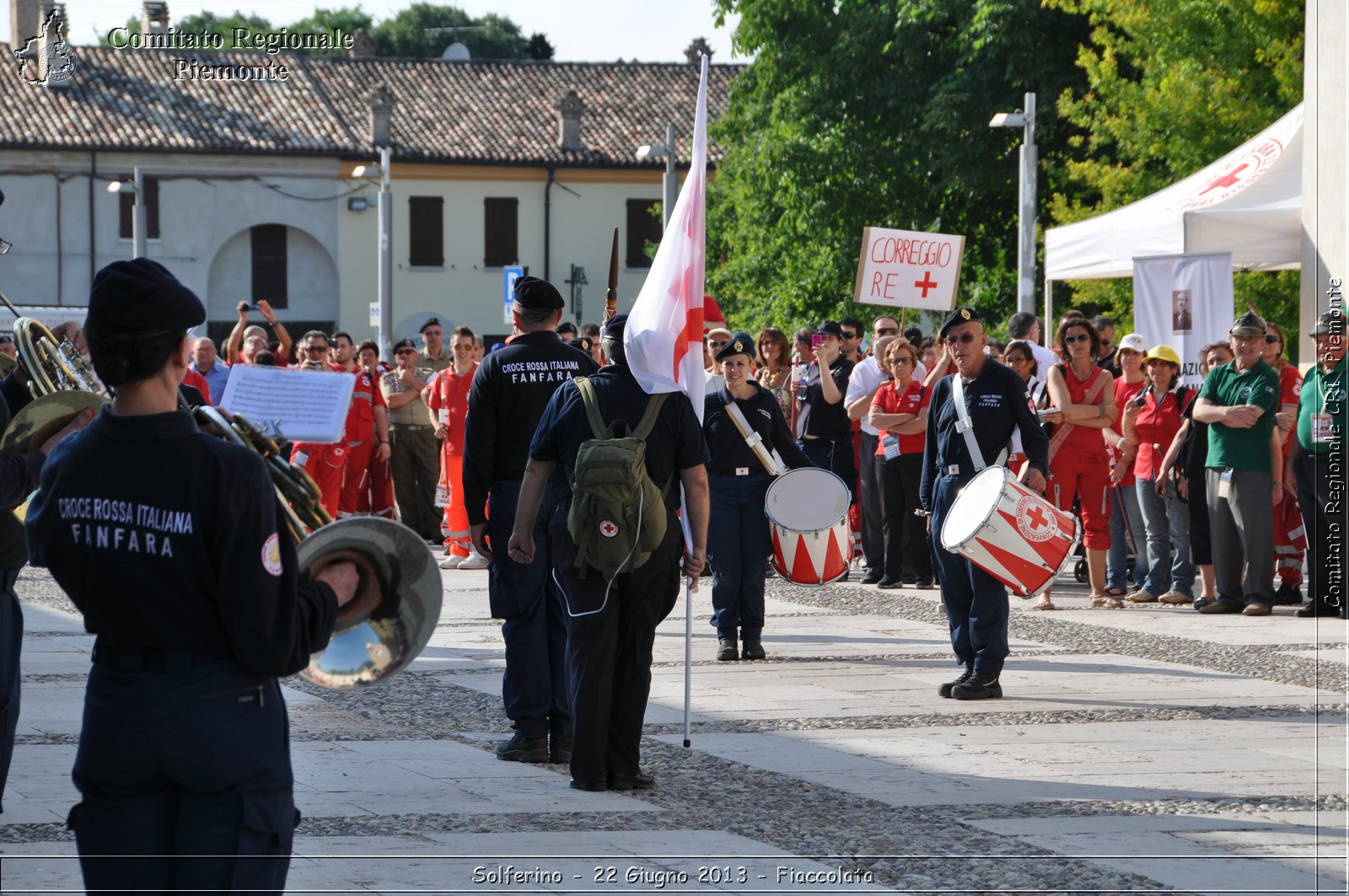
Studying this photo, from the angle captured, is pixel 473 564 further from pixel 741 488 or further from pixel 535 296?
pixel 535 296

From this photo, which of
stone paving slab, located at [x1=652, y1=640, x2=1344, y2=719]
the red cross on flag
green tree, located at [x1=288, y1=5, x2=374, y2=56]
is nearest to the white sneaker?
stone paving slab, located at [x1=652, y1=640, x2=1344, y2=719]

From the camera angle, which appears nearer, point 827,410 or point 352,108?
point 827,410

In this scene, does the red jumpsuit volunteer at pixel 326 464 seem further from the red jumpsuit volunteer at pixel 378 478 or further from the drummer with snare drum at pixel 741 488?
the drummer with snare drum at pixel 741 488

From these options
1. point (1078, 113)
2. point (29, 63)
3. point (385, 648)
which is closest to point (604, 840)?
point (385, 648)

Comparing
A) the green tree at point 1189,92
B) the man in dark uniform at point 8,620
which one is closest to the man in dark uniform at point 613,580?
the man in dark uniform at point 8,620

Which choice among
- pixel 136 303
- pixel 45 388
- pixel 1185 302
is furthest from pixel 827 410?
pixel 136 303

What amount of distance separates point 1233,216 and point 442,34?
64.4 m

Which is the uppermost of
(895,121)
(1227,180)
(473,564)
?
(895,121)

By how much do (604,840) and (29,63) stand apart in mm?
53203

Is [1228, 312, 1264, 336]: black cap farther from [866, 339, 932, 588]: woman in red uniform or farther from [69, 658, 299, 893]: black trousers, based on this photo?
[69, 658, 299, 893]: black trousers

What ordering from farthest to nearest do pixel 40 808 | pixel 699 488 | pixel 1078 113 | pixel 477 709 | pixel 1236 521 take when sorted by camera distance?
pixel 1078 113 < pixel 1236 521 < pixel 477 709 < pixel 699 488 < pixel 40 808

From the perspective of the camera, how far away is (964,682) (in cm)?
938

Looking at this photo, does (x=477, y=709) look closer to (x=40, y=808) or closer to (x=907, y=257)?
(x=40, y=808)

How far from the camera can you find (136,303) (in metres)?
3.50
